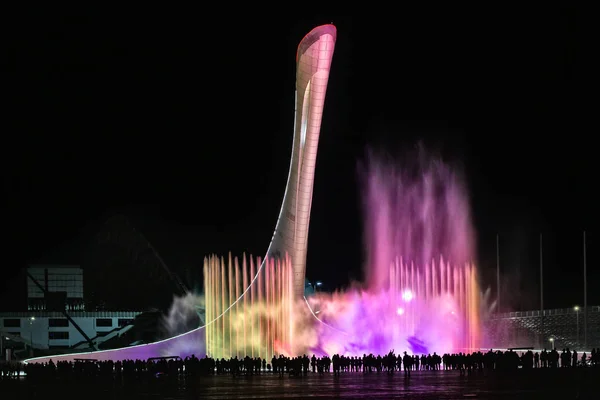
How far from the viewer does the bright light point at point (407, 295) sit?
43375 millimetres

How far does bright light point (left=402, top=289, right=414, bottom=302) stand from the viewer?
4338 cm

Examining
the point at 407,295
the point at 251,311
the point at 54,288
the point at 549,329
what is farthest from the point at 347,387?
the point at 54,288

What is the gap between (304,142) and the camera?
125ft

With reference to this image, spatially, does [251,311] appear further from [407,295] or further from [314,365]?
[407,295]

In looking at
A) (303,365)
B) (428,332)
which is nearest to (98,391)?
(303,365)

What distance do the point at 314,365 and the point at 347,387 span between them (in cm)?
904

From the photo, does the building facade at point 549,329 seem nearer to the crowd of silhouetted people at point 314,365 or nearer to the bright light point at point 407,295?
the bright light point at point 407,295

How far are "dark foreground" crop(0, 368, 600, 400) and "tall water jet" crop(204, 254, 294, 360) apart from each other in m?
6.76

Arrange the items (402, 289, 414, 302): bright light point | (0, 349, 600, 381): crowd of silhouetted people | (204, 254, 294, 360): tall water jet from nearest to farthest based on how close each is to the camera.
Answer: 1. (0, 349, 600, 381): crowd of silhouetted people
2. (204, 254, 294, 360): tall water jet
3. (402, 289, 414, 302): bright light point

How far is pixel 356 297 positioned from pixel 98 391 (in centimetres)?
2686

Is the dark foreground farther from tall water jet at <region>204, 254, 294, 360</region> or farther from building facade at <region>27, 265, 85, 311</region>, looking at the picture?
building facade at <region>27, 265, 85, 311</region>

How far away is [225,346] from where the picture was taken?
129 feet

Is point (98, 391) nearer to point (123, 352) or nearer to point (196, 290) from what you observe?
point (123, 352)

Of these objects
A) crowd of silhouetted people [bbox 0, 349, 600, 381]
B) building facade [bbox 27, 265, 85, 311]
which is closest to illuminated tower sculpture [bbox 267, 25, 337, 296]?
crowd of silhouetted people [bbox 0, 349, 600, 381]
